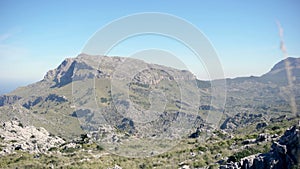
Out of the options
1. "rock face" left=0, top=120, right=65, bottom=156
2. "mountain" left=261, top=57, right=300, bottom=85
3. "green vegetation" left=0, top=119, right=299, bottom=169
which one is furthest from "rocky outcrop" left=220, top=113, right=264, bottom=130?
"mountain" left=261, top=57, right=300, bottom=85

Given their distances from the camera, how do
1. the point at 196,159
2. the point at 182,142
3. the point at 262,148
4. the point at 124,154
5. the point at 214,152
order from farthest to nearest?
the point at 182,142
the point at 124,154
the point at 214,152
the point at 196,159
the point at 262,148

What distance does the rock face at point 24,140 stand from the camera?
53156 millimetres

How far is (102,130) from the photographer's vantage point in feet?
229

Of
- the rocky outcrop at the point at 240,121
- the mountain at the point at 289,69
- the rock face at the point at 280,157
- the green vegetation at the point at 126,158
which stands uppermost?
the mountain at the point at 289,69

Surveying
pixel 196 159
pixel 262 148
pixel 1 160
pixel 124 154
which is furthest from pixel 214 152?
pixel 1 160

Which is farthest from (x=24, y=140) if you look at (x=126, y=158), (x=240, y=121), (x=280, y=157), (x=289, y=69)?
(x=240, y=121)

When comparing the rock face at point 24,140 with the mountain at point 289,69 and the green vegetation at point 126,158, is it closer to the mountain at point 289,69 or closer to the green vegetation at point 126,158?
the green vegetation at point 126,158

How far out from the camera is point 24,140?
62875 mm

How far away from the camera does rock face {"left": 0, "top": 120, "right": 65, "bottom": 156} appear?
53156 mm

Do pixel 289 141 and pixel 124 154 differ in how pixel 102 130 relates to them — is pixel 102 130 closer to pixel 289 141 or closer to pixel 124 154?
pixel 124 154

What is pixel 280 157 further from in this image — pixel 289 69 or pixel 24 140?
pixel 24 140

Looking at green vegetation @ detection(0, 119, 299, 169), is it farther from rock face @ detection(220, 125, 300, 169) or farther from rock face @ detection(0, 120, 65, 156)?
rock face @ detection(220, 125, 300, 169)

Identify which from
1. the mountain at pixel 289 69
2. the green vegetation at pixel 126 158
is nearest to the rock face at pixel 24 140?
the green vegetation at pixel 126 158

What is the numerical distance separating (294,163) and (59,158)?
35825 millimetres
